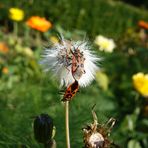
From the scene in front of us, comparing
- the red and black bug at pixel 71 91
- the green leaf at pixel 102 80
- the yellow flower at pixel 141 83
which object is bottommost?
the red and black bug at pixel 71 91

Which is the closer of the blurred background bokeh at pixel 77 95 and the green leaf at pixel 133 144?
the blurred background bokeh at pixel 77 95

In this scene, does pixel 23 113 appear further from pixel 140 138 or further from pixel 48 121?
pixel 140 138

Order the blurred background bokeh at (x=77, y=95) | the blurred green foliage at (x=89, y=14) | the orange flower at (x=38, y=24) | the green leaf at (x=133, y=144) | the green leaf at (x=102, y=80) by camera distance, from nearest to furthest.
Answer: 1. the blurred background bokeh at (x=77, y=95)
2. the green leaf at (x=133, y=144)
3. the green leaf at (x=102, y=80)
4. the orange flower at (x=38, y=24)
5. the blurred green foliage at (x=89, y=14)

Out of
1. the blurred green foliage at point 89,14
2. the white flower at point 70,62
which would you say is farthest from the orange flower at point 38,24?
the blurred green foliage at point 89,14

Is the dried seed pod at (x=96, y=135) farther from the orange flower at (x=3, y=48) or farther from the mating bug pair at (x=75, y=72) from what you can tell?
the orange flower at (x=3, y=48)

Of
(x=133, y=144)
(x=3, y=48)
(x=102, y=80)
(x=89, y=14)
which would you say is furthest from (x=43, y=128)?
(x=89, y=14)

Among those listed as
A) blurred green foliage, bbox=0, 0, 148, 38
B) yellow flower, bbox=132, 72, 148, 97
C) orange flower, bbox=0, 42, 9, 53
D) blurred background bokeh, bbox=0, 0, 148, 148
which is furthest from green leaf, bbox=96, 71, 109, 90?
blurred green foliage, bbox=0, 0, 148, 38

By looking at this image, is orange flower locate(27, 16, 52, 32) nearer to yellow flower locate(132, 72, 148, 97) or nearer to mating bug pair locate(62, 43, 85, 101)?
yellow flower locate(132, 72, 148, 97)
